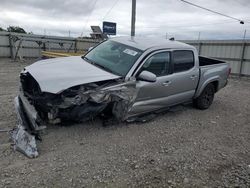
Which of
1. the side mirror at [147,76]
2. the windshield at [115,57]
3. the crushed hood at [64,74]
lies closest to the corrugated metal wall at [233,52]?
the windshield at [115,57]

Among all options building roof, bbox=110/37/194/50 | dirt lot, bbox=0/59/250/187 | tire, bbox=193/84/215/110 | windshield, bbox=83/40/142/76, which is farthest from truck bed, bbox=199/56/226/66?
windshield, bbox=83/40/142/76

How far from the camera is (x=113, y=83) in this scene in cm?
476

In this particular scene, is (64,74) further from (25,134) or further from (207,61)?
(207,61)

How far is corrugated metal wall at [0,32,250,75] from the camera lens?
1510 centimetres

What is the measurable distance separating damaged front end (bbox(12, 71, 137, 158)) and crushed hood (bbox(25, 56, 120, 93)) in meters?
0.11

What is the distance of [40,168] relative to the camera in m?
3.62

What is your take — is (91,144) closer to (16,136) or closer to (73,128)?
(73,128)

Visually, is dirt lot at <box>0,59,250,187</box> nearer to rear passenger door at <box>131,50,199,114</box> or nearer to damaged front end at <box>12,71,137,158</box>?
damaged front end at <box>12,71,137,158</box>

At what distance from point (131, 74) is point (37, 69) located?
1.78 m

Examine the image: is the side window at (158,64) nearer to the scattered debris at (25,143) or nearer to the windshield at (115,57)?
the windshield at (115,57)

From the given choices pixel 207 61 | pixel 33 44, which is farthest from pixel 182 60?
pixel 33 44

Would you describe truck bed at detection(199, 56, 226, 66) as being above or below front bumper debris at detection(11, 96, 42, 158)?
above

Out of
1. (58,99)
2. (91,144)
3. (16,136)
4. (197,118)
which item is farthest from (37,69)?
(197,118)

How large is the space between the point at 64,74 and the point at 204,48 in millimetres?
14642
